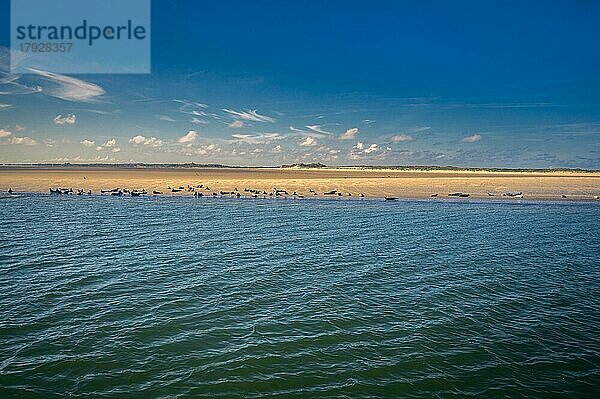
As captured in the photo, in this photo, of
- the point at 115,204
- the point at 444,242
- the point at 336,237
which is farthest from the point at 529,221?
the point at 115,204

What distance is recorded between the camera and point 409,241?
2794cm

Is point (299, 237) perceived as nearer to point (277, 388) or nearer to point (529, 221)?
point (277, 388)

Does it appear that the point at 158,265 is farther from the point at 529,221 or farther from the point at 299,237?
the point at 529,221

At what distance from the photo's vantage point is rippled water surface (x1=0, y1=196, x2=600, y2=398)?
10742 mm

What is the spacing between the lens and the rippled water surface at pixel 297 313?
10742 mm

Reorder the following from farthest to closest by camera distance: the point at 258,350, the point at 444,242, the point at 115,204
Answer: the point at 115,204, the point at 444,242, the point at 258,350

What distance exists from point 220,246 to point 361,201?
101ft

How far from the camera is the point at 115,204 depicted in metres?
48.0

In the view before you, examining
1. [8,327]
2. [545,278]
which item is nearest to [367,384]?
[8,327]

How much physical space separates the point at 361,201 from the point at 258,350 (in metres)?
43.0

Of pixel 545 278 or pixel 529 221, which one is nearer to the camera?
pixel 545 278

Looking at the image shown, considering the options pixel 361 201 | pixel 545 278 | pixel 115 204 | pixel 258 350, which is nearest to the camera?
pixel 258 350

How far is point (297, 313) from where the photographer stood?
1502 cm

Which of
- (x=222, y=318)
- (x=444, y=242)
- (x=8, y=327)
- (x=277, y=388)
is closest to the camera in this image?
(x=277, y=388)
